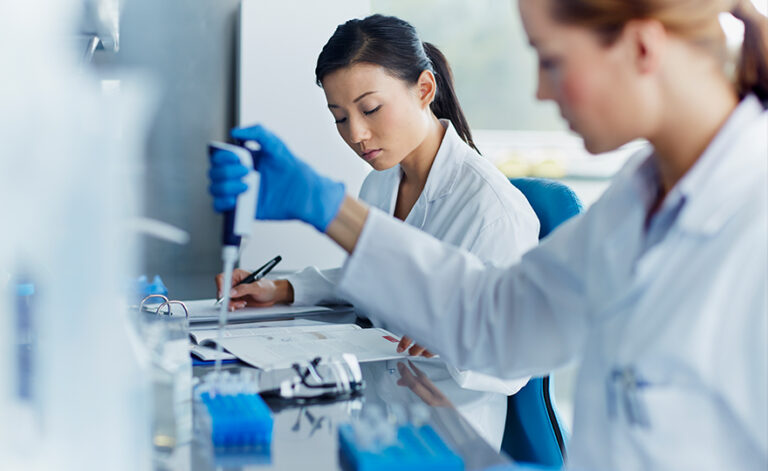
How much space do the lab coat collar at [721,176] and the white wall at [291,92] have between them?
184 centimetres

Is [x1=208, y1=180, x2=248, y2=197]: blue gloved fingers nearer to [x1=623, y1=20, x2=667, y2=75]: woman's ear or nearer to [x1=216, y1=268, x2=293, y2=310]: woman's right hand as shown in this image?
[x1=623, y1=20, x2=667, y2=75]: woman's ear

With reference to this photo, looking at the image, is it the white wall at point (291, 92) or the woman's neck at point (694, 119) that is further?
the white wall at point (291, 92)

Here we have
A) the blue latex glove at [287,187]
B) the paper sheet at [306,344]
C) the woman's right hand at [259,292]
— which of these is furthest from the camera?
the woman's right hand at [259,292]

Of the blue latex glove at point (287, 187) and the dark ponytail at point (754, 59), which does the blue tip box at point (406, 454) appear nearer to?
the blue latex glove at point (287, 187)

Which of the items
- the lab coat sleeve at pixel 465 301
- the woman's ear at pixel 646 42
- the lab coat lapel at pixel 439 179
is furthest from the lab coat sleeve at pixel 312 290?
the woman's ear at pixel 646 42

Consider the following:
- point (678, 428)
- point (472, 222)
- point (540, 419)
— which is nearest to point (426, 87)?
point (472, 222)

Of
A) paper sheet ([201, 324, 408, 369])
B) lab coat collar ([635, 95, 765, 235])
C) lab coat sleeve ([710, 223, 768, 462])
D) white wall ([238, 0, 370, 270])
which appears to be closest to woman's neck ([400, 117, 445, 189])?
paper sheet ([201, 324, 408, 369])

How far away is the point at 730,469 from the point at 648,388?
11 cm

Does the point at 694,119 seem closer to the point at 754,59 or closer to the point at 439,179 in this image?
the point at 754,59

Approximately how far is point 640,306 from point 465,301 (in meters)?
0.28

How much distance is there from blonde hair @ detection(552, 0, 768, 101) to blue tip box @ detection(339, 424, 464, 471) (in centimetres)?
49

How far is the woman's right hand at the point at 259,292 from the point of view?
1688 millimetres

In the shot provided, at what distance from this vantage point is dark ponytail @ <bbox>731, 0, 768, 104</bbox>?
876 mm

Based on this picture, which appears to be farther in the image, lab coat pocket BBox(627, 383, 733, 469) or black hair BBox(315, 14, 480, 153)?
black hair BBox(315, 14, 480, 153)
